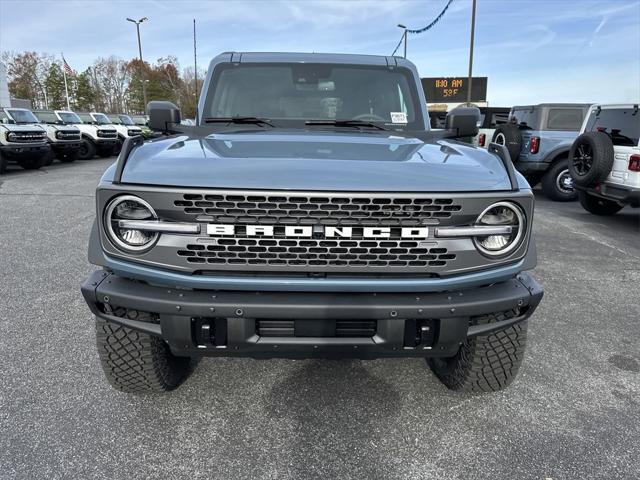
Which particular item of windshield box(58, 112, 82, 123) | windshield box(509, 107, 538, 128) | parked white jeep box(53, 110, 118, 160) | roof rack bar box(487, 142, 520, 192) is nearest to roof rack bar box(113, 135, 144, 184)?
roof rack bar box(487, 142, 520, 192)

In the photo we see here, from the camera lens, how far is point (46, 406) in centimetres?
262

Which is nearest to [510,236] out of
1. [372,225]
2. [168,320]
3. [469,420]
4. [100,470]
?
[372,225]

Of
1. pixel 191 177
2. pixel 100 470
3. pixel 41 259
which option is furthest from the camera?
pixel 41 259

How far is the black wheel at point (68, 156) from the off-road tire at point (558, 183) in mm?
15333

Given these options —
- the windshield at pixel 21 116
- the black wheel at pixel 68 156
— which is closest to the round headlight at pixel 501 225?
the windshield at pixel 21 116

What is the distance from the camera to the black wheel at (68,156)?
17297 mm

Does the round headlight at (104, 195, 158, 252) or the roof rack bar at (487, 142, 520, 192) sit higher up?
the roof rack bar at (487, 142, 520, 192)

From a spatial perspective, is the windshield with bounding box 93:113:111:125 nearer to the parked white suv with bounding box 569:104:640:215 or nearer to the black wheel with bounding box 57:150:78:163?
the black wheel with bounding box 57:150:78:163

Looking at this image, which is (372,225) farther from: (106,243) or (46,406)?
(46,406)

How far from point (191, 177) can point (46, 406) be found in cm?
160

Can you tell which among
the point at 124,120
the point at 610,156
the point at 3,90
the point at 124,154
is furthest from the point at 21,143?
the point at 3,90

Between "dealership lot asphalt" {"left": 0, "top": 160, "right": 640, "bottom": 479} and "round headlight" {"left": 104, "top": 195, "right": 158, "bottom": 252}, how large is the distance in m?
1.00

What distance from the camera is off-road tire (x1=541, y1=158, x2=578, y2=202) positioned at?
10.4 metres

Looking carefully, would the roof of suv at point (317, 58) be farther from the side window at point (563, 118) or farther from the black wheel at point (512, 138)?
the side window at point (563, 118)
